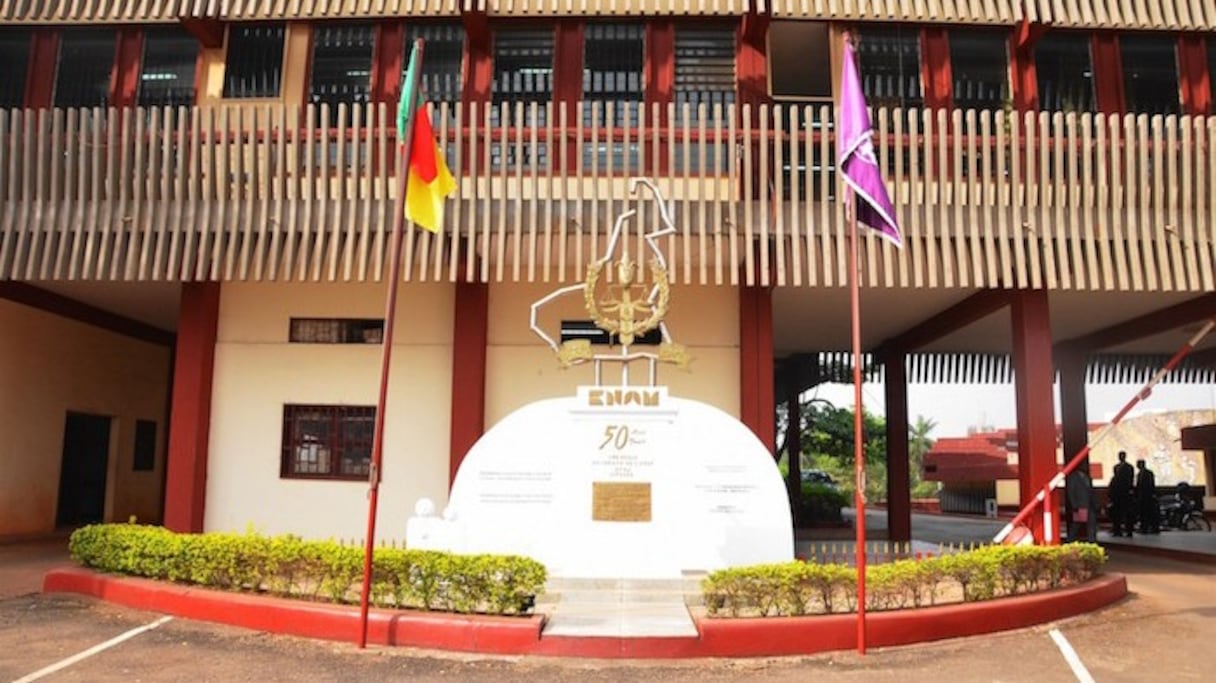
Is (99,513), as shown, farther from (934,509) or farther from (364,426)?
(934,509)

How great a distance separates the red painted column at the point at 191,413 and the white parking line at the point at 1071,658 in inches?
379

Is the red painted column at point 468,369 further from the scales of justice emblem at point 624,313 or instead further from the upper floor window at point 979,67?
the upper floor window at point 979,67

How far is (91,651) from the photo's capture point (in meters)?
6.82

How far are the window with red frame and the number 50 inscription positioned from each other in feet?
14.0

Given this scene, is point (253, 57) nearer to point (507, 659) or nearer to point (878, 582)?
point (507, 659)

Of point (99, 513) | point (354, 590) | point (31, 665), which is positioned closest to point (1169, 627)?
point (354, 590)

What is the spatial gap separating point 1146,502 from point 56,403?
18.7 metres

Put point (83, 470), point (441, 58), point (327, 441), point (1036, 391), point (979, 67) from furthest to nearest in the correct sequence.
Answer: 1. point (83, 470)
2. point (979, 67)
3. point (441, 58)
4. point (327, 441)
5. point (1036, 391)

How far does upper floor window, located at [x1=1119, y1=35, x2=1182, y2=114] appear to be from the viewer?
41.0ft

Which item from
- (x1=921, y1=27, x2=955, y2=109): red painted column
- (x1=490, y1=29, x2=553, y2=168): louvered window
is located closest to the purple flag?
(x1=921, y1=27, x2=955, y2=109): red painted column

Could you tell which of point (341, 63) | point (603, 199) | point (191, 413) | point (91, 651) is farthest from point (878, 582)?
point (341, 63)

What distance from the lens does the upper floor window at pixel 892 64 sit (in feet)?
40.6

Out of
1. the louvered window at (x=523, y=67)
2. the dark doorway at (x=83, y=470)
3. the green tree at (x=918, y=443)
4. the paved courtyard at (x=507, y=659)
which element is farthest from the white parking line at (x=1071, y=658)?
the green tree at (x=918, y=443)

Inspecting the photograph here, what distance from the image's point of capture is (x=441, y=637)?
273 inches
